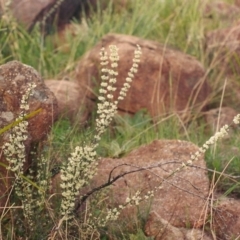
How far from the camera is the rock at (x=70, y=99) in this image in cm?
454

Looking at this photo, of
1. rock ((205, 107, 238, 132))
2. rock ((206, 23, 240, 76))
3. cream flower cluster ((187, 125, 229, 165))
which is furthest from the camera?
rock ((206, 23, 240, 76))

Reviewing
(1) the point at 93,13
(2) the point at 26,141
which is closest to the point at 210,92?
(1) the point at 93,13

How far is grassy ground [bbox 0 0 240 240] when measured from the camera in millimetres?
3797

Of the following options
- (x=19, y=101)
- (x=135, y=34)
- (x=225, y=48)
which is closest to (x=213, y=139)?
(x=19, y=101)

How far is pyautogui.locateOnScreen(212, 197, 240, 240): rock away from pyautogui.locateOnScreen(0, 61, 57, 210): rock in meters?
0.88

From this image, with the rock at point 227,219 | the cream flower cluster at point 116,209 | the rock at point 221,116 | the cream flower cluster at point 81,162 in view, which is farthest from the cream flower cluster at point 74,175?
the rock at point 221,116

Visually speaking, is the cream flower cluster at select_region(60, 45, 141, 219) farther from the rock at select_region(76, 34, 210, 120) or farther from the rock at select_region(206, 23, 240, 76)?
the rock at select_region(206, 23, 240, 76)

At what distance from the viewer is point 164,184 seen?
11.5 ft

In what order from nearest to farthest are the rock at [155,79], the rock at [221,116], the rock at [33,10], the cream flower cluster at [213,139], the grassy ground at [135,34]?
the cream flower cluster at [213,139]
the grassy ground at [135,34]
the rock at [221,116]
the rock at [155,79]
the rock at [33,10]

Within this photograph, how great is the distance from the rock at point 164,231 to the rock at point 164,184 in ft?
0.20

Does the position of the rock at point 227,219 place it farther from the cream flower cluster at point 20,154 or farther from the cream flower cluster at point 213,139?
the cream flower cluster at point 20,154

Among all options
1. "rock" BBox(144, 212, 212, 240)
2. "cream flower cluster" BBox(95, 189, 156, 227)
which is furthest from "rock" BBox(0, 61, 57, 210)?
"rock" BBox(144, 212, 212, 240)

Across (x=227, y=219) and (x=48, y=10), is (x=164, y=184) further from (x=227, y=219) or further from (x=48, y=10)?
(x=48, y=10)

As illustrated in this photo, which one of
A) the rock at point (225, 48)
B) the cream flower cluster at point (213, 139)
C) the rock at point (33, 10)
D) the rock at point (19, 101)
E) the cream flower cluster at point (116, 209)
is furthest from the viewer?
the rock at point (33, 10)
